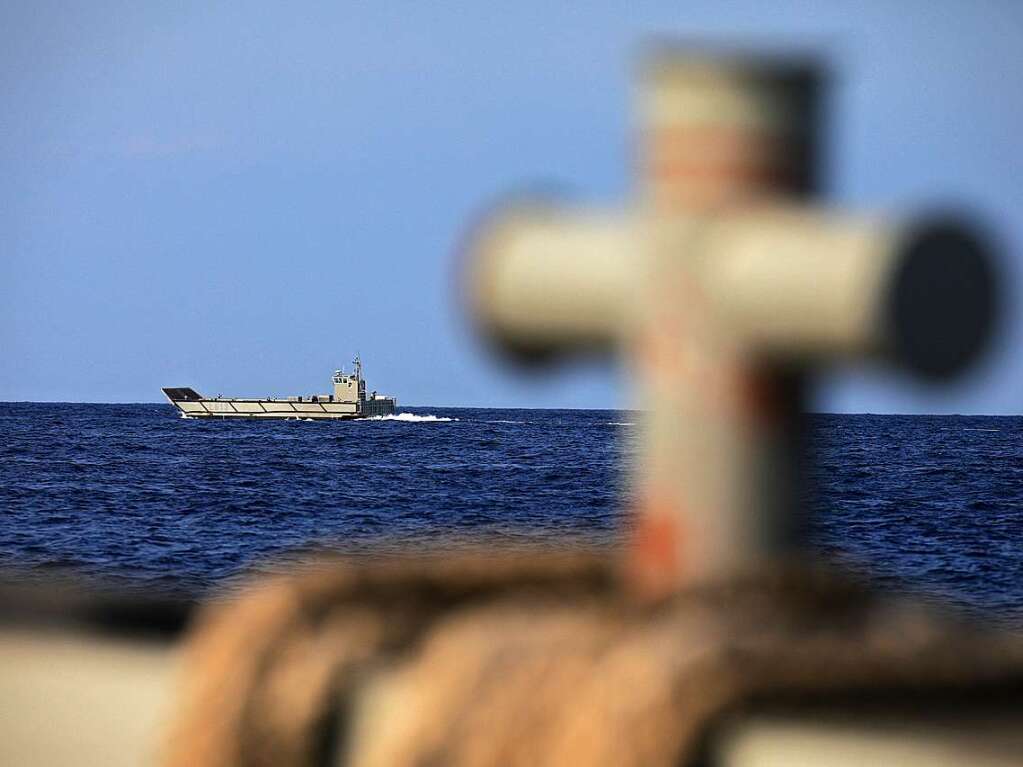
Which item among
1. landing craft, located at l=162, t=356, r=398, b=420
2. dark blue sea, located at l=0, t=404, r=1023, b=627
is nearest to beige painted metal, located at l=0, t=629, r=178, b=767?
dark blue sea, located at l=0, t=404, r=1023, b=627

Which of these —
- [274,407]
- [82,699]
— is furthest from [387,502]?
[274,407]

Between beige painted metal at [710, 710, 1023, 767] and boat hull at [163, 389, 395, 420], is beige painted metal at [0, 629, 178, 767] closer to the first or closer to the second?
beige painted metal at [710, 710, 1023, 767]

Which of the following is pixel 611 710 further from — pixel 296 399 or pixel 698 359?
pixel 296 399

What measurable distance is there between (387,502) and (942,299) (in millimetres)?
51271

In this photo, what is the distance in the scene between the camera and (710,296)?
1.37 m

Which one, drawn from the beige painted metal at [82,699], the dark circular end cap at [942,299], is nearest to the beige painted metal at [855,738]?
the dark circular end cap at [942,299]

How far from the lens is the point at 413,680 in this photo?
155cm

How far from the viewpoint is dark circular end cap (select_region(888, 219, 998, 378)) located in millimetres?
1208

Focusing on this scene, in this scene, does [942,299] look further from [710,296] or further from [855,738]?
[855,738]

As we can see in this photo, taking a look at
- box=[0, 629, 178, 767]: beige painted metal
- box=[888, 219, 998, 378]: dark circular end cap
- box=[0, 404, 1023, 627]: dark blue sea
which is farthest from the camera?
box=[0, 404, 1023, 627]: dark blue sea

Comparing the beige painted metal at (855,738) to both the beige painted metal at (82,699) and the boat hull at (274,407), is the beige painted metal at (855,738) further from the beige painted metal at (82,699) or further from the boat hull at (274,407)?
the boat hull at (274,407)

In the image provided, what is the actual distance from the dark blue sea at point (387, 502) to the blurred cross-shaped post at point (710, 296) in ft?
0.21

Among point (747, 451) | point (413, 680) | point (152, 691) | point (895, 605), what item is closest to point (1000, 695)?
point (895, 605)

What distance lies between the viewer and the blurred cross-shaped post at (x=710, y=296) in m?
1.29
